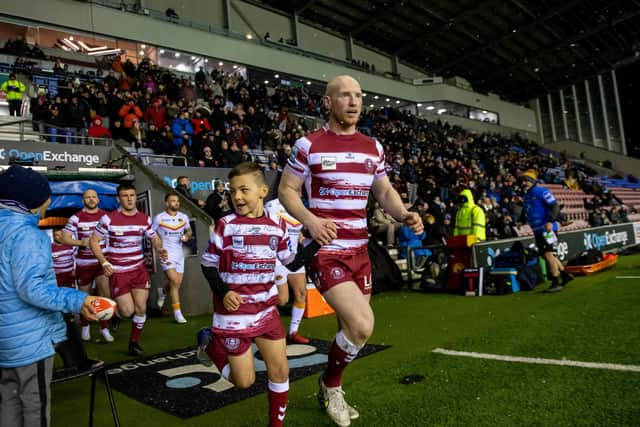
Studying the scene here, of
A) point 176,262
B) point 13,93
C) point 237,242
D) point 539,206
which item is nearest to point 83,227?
point 176,262

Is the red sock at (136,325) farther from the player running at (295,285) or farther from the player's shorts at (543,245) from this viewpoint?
the player's shorts at (543,245)

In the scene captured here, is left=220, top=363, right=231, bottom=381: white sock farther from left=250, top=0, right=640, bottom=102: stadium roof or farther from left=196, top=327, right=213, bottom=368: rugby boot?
left=250, top=0, right=640, bottom=102: stadium roof

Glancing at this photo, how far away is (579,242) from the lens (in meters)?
11.7

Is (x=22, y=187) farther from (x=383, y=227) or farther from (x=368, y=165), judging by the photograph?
(x=383, y=227)

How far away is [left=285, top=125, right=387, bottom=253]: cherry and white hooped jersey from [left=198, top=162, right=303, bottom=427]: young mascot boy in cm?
31

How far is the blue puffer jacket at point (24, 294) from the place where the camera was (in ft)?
6.93

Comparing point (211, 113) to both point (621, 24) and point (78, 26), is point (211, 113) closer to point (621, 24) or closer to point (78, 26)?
point (78, 26)

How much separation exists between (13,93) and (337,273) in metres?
12.8

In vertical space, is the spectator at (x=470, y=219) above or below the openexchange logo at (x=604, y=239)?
above

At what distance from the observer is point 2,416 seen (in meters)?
2.10

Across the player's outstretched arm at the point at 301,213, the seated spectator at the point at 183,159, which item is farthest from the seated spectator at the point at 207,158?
the player's outstretched arm at the point at 301,213

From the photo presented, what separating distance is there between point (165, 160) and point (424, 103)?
1035 inches

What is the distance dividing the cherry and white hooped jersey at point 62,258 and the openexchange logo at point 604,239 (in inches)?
479

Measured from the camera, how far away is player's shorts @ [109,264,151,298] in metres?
5.55
